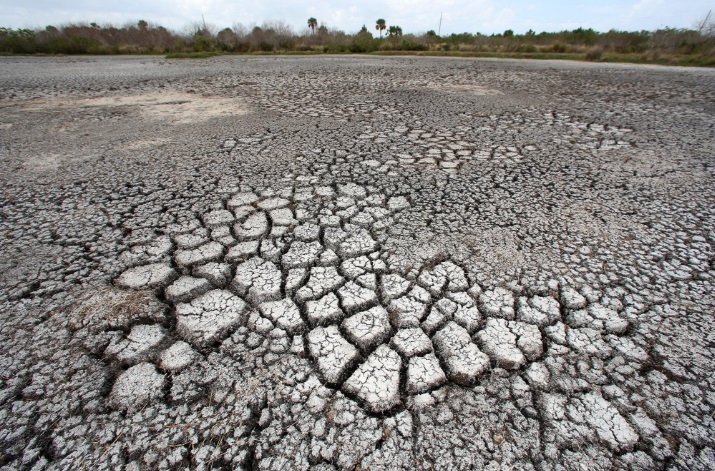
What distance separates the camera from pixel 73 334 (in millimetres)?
1309

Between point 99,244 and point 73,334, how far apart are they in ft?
2.15

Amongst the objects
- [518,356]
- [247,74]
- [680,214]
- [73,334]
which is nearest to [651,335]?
[518,356]

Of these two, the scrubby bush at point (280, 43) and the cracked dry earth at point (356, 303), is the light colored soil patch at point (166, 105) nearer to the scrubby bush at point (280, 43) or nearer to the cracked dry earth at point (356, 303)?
the cracked dry earth at point (356, 303)

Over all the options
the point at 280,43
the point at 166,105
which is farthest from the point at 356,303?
the point at 280,43

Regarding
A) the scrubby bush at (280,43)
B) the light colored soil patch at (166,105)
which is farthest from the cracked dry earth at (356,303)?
the scrubby bush at (280,43)

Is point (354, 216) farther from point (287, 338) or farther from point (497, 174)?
point (497, 174)

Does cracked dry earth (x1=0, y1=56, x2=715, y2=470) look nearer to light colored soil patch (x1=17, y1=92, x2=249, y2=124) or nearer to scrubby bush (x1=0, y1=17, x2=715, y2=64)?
light colored soil patch (x1=17, y1=92, x2=249, y2=124)

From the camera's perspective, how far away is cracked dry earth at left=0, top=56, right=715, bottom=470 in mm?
1021

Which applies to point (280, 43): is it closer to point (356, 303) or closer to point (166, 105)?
point (166, 105)

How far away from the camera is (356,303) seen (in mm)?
1468

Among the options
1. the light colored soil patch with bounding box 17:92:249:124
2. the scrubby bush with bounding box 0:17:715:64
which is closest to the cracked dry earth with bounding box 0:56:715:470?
the light colored soil patch with bounding box 17:92:249:124

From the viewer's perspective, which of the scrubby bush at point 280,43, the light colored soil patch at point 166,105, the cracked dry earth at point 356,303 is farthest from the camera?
the scrubby bush at point 280,43

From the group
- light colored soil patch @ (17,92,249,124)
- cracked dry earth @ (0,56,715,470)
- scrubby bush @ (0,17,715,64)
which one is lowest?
cracked dry earth @ (0,56,715,470)

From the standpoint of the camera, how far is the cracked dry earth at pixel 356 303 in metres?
1.02
